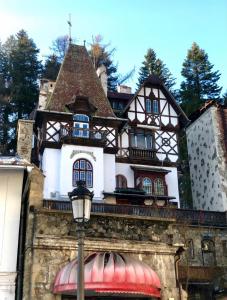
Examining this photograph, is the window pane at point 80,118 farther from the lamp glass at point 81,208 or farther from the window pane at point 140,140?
the lamp glass at point 81,208

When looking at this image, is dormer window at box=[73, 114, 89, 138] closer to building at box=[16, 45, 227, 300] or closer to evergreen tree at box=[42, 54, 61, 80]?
building at box=[16, 45, 227, 300]

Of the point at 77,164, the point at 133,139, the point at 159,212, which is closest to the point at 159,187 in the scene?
the point at 133,139

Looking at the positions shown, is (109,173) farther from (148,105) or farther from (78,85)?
(78,85)

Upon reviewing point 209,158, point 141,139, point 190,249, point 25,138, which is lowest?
point 190,249

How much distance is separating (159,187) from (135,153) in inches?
131

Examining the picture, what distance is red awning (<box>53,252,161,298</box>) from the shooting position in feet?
46.0

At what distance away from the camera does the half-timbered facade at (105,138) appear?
1284 inches

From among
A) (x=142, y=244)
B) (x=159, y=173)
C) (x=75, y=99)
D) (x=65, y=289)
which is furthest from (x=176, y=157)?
(x=65, y=289)

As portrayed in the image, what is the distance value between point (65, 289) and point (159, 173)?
73.9 feet

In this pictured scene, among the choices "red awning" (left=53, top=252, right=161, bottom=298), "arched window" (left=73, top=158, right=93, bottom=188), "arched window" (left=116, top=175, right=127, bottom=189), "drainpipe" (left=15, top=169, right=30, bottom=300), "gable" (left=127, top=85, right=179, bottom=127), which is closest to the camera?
"red awning" (left=53, top=252, right=161, bottom=298)

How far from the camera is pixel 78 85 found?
3803 cm

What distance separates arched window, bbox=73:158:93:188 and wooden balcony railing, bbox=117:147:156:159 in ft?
12.9

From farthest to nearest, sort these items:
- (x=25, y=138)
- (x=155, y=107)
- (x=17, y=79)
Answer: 1. (x=17, y=79)
2. (x=155, y=107)
3. (x=25, y=138)

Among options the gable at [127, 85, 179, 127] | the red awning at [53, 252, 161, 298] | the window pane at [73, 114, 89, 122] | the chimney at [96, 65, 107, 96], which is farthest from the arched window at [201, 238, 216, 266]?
the chimney at [96, 65, 107, 96]
